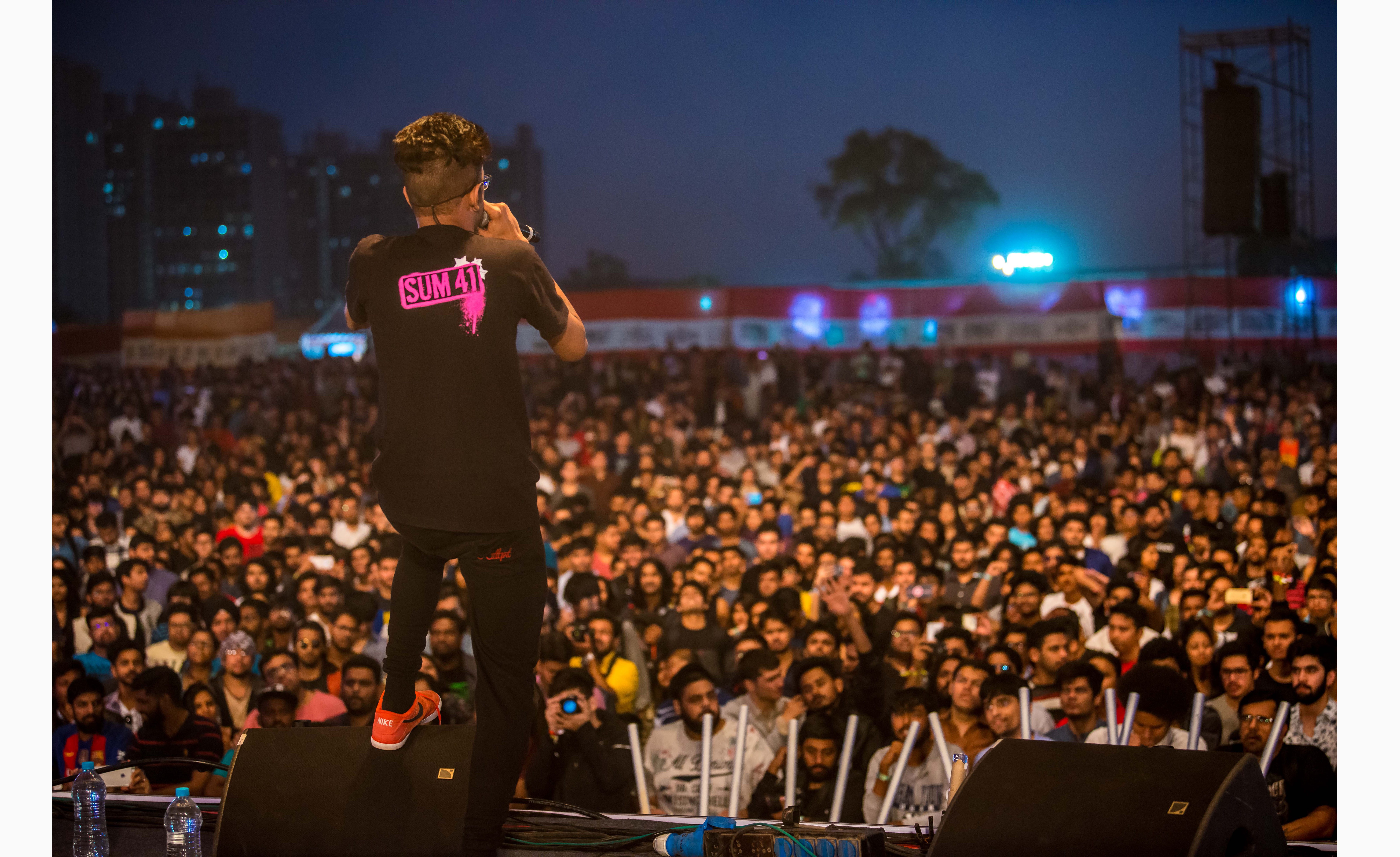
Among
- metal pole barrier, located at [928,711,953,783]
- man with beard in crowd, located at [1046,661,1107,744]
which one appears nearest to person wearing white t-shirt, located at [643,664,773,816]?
metal pole barrier, located at [928,711,953,783]

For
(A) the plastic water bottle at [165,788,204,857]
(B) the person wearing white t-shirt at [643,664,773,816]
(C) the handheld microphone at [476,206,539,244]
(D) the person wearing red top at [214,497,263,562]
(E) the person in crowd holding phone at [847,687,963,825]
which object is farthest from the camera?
(D) the person wearing red top at [214,497,263,562]

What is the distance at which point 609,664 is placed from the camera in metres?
4.94

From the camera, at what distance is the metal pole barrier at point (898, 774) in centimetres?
321

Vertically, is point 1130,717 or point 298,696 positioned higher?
point 1130,717

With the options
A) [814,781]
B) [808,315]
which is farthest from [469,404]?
[808,315]

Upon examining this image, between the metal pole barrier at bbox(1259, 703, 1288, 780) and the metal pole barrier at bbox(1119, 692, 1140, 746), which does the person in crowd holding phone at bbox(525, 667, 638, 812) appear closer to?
the metal pole barrier at bbox(1119, 692, 1140, 746)

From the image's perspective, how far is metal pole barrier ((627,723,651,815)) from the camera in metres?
3.62

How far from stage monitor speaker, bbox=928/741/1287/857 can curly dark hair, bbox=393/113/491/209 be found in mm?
1408

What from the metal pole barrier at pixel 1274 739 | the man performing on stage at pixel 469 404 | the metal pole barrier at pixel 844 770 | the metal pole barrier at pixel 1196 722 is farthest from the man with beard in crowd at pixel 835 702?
the man performing on stage at pixel 469 404

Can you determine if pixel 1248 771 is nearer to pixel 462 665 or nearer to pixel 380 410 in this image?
pixel 380 410

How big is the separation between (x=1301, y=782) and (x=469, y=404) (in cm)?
303

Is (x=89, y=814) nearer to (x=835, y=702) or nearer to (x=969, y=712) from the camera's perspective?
(x=835, y=702)

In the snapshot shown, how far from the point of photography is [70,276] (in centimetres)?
3441

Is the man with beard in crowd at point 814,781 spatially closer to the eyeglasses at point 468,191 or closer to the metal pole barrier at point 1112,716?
the metal pole barrier at point 1112,716
